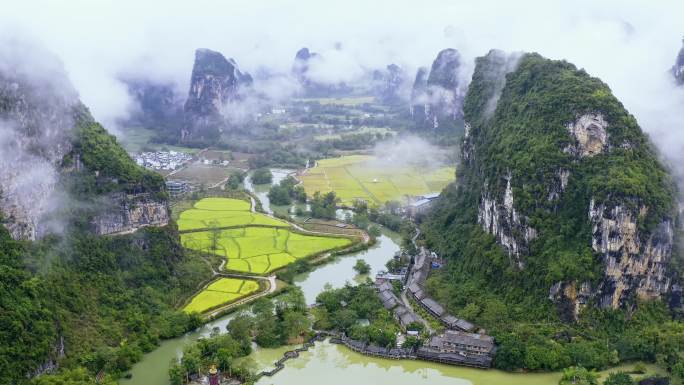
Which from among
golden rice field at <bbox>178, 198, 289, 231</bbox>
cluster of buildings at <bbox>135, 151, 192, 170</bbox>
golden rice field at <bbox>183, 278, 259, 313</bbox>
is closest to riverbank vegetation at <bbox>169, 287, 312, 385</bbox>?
golden rice field at <bbox>183, 278, 259, 313</bbox>

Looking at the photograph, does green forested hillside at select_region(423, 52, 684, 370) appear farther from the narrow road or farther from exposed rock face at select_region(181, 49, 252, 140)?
exposed rock face at select_region(181, 49, 252, 140)

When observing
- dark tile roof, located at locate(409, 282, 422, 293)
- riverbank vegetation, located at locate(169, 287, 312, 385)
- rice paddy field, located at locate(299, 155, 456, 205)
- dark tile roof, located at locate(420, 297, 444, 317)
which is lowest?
riverbank vegetation, located at locate(169, 287, 312, 385)

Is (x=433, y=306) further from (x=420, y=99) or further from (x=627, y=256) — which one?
(x=420, y=99)

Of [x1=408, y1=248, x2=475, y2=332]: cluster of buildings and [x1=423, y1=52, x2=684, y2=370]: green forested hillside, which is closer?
[x1=423, y1=52, x2=684, y2=370]: green forested hillside

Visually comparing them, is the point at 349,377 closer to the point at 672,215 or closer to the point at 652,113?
the point at 672,215

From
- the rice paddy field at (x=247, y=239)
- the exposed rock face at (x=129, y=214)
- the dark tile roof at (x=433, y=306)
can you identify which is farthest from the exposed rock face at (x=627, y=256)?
the exposed rock face at (x=129, y=214)

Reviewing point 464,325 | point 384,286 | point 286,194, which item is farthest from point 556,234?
point 286,194
